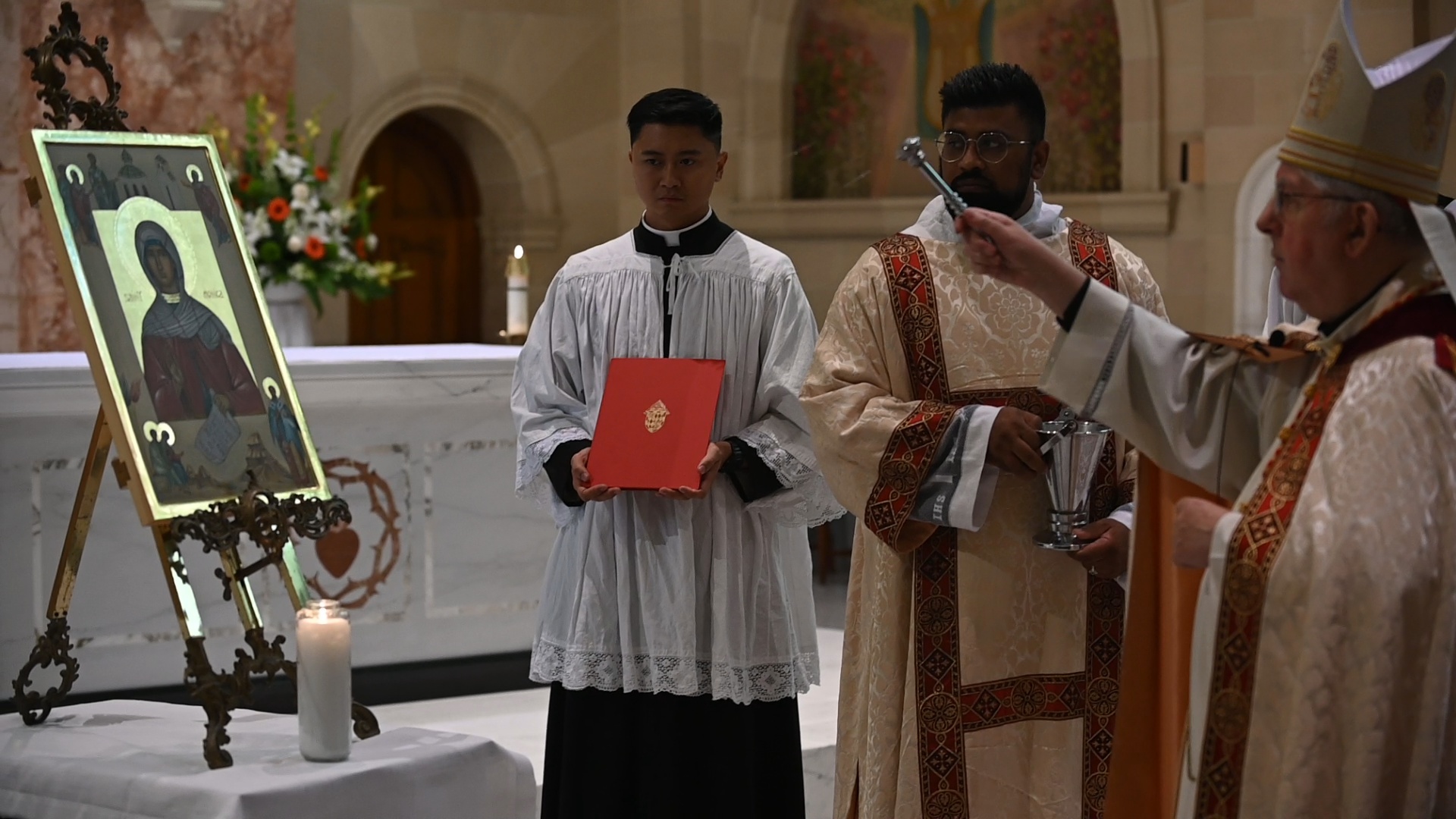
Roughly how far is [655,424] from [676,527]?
26 centimetres

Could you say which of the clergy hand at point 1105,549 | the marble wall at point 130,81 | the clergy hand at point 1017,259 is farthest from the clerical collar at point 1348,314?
the marble wall at point 130,81

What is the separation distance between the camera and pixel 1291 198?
6.78ft

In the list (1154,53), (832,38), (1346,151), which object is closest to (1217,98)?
(1154,53)

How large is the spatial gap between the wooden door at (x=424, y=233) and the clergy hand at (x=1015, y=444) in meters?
7.97

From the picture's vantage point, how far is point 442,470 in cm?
546

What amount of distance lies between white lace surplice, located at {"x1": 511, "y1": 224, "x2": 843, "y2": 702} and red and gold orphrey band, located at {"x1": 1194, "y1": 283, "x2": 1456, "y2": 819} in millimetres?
1378

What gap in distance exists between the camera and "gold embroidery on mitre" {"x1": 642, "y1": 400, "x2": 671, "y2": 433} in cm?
324

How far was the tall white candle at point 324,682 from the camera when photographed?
3109mm

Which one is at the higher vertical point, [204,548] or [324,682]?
[204,548]

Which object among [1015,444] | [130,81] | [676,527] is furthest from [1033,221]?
[130,81]

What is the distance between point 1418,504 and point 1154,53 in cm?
718

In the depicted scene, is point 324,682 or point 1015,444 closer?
point 1015,444

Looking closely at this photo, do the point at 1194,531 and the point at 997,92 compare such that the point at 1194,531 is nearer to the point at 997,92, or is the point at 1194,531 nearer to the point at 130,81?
the point at 997,92

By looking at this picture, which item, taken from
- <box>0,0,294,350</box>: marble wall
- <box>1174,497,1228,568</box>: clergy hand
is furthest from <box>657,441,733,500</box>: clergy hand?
<box>0,0,294,350</box>: marble wall
